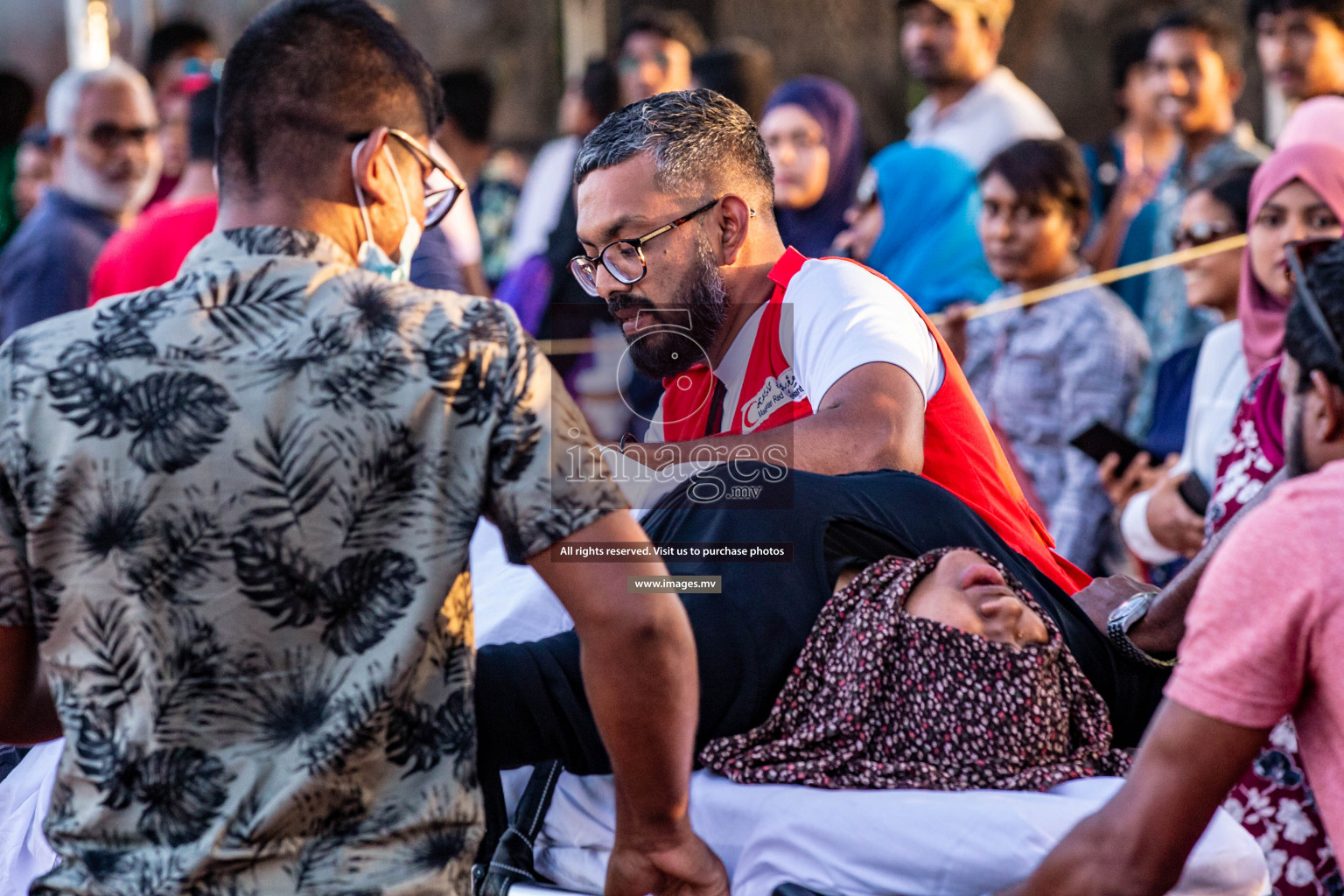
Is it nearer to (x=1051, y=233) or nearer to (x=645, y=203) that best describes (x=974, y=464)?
(x=645, y=203)

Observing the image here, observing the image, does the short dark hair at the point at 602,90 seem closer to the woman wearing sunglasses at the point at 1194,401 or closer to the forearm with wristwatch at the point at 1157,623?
the woman wearing sunglasses at the point at 1194,401

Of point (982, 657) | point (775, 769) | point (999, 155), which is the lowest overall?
point (775, 769)

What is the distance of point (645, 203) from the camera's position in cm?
255

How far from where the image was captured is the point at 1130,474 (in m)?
3.85

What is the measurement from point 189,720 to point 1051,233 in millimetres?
3674

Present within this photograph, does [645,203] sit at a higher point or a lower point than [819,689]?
higher

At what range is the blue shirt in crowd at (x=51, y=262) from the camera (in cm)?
469

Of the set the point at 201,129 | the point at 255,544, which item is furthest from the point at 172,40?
the point at 255,544

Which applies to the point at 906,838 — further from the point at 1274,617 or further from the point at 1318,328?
the point at 1318,328

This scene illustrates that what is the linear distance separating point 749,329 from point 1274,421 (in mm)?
987

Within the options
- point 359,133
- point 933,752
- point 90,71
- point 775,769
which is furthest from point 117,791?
point 90,71

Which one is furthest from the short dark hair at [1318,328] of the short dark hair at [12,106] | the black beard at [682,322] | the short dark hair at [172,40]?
the short dark hair at [12,106]

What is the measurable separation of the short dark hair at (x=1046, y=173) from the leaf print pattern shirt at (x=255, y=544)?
11.2 ft

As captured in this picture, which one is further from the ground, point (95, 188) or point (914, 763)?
point (95, 188)
